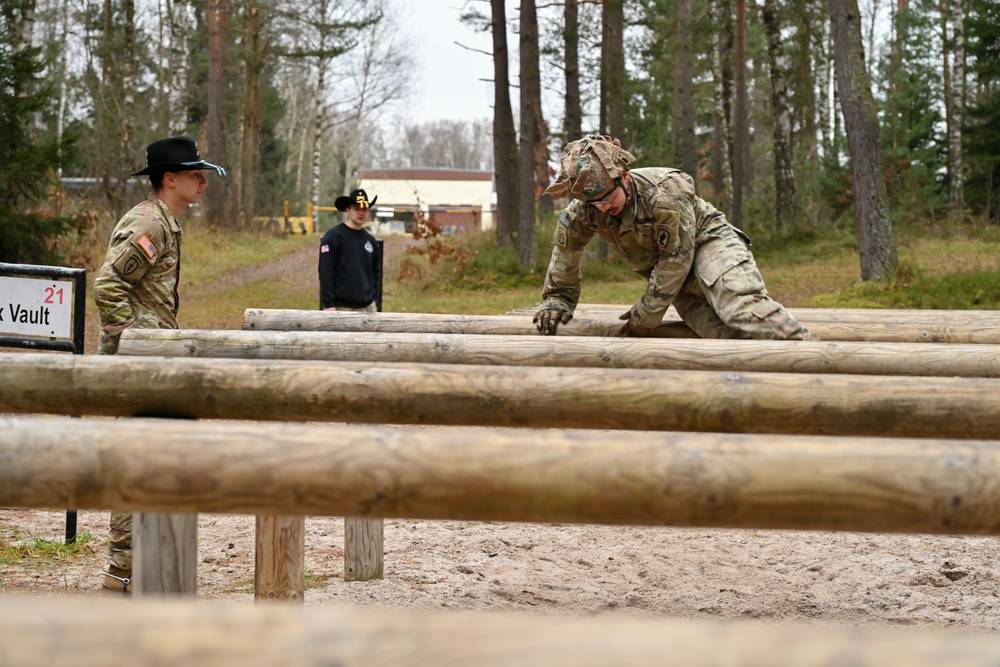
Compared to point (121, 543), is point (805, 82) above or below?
above

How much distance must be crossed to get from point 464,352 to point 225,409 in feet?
4.19

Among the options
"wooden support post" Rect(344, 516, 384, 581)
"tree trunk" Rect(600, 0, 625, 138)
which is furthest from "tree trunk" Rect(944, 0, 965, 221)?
"wooden support post" Rect(344, 516, 384, 581)

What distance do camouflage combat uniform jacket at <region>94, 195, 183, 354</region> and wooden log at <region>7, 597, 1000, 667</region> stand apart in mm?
3721

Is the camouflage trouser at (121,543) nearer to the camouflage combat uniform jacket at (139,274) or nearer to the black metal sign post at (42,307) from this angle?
the camouflage combat uniform jacket at (139,274)

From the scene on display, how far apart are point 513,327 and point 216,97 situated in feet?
73.6

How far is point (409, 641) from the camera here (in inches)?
68.4

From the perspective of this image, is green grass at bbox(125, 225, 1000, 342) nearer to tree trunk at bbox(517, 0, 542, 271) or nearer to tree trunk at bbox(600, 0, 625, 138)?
tree trunk at bbox(517, 0, 542, 271)

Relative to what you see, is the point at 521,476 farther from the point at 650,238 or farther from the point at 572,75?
the point at 572,75

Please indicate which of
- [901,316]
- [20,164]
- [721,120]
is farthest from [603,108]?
[901,316]

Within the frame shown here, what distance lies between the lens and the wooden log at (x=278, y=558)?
471cm

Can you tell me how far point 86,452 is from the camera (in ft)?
8.84

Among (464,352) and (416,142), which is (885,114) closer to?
(464,352)

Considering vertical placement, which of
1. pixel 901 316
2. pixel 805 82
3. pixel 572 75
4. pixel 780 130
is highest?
pixel 805 82

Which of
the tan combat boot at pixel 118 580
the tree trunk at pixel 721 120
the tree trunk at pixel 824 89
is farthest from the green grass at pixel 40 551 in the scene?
the tree trunk at pixel 824 89
